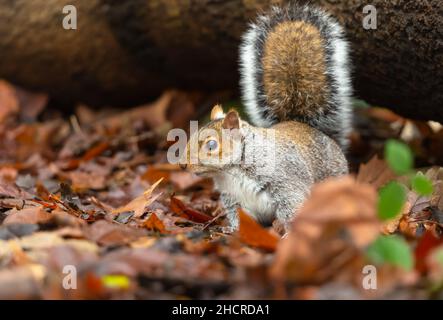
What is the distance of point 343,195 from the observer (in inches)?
72.8

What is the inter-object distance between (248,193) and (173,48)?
190 centimetres

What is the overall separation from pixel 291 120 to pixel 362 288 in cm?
200

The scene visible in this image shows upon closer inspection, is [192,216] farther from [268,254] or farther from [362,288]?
[362,288]

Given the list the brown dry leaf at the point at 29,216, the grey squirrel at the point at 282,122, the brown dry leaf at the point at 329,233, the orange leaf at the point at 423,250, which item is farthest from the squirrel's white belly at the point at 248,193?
the brown dry leaf at the point at 329,233

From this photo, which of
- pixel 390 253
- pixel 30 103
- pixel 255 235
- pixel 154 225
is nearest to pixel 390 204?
pixel 390 253

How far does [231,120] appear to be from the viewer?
3197 mm

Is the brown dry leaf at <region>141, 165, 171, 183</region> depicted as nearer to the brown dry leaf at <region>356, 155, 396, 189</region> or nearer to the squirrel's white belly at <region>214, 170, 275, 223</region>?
the squirrel's white belly at <region>214, 170, 275, 223</region>

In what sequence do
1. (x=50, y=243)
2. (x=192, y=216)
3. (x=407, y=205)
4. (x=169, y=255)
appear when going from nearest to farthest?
(x=169, y=255) < (x=50, y=243) < (x=407, y=205) < (x=192, y=216)

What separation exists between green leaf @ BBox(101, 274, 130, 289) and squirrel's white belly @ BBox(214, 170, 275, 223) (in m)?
1.39

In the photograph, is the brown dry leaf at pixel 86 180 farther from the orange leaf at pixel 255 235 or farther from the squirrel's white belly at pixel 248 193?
the orange leaf at pixel 255 235

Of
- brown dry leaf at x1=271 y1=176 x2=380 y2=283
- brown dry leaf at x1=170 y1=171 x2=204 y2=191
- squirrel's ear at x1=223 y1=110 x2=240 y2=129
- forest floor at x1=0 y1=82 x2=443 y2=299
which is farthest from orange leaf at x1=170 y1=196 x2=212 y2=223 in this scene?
brown dry leaf at x1=271 y1=176 x2=380 y2=283

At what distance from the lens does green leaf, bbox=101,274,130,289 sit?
1.92m

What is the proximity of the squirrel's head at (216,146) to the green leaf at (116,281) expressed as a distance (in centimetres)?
123
